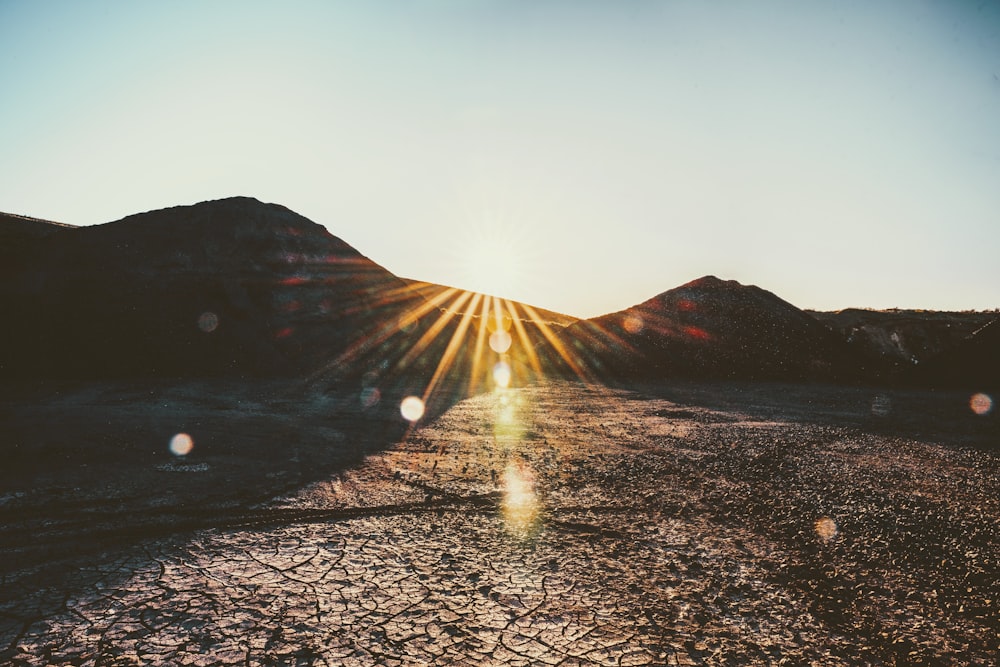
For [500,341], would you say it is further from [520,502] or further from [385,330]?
[520,502]

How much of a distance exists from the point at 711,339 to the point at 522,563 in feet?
29.7

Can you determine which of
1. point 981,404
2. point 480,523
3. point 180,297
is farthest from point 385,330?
point 981,404

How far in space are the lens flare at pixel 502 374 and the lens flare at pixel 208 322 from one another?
15.0 feet

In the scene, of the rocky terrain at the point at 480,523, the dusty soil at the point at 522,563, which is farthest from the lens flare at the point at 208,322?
the dusty soil at the point at 522,563

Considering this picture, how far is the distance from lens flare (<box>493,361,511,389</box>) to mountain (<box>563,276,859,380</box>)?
4.84 feet

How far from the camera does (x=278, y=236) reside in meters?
8.95

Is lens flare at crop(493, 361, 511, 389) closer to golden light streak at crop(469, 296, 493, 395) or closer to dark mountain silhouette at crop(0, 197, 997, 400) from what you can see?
dark mountain silhouette at crop(0, 197, 997, 400)

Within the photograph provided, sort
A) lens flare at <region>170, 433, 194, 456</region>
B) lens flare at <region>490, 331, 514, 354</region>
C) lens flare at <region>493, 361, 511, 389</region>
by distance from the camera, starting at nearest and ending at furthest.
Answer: lens flare at <region>170, 433, 194, 456</region>, lens flare at <region>493, 361, 511, 389</region>, lens flare at <region>490, 331, 514, 354</region>

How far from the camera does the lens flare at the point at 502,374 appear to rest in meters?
7.94

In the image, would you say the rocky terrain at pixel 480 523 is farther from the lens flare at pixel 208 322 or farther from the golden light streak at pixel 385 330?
the golden light streak at pixel 385 330

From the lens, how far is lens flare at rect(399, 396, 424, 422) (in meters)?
4.59

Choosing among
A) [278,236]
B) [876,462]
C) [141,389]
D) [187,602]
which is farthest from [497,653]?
[278,236]

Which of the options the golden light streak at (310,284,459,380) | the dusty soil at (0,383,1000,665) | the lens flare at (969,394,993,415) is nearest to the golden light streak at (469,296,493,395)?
the golden light streak at (310,284,459,380)

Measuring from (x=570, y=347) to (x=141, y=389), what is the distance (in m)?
7.47
